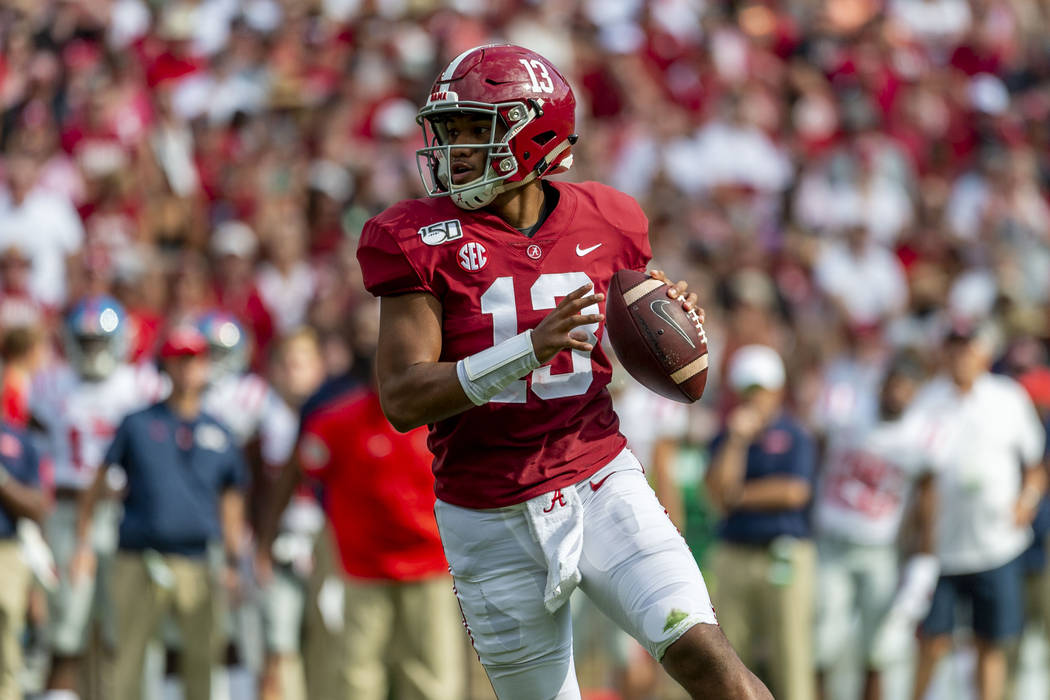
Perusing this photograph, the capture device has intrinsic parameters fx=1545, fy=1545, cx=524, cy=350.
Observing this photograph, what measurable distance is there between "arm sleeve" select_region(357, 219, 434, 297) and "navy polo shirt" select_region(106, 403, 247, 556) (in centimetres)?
335

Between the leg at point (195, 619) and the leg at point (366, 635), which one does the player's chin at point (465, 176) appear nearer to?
the leg at point (366, 635)

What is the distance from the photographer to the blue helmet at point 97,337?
7238mm

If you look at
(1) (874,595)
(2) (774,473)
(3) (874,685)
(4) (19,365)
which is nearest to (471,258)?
(2) (774,473)

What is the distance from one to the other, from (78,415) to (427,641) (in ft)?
7.27

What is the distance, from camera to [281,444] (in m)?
7.84

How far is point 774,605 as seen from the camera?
23.5 feet

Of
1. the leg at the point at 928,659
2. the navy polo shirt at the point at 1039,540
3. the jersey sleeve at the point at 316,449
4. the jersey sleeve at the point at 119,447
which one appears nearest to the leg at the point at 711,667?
the jersey sleeve at the point at 316,449

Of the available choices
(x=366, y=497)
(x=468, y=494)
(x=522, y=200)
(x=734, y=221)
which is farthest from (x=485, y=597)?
(x=734, y=221)

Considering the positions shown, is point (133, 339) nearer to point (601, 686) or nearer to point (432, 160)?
point (601, 686)

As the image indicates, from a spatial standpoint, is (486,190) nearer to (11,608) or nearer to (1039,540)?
(11,608)

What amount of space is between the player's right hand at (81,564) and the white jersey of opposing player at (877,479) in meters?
3.61

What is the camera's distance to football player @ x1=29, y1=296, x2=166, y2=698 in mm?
7129

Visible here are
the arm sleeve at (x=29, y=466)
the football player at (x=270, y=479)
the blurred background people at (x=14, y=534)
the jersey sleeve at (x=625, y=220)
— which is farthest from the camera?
the football player at (x=270, y=479)

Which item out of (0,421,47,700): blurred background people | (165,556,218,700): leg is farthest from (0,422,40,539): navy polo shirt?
(165,556,218,700): leg
